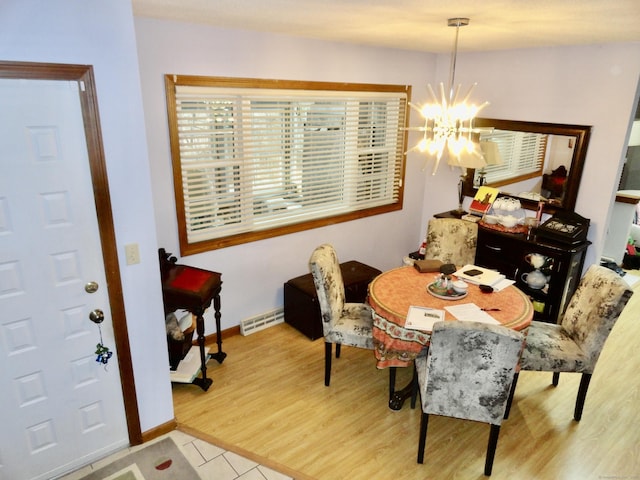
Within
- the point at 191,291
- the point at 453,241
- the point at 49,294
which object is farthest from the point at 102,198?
the point at 453,241

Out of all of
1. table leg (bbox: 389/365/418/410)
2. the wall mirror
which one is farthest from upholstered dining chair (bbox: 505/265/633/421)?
the wall mirror

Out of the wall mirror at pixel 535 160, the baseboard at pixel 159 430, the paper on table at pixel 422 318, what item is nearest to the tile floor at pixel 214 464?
the baseboard at pixel 159 430

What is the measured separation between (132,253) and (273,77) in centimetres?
194

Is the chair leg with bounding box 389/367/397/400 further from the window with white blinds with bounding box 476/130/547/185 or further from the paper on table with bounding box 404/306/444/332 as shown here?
the window with white blinds with bounding box 476/130/547/185

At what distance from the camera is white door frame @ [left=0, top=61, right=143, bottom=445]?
190cm

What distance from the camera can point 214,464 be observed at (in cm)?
252

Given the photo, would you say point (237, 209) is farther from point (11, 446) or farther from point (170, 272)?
point (11, 446)

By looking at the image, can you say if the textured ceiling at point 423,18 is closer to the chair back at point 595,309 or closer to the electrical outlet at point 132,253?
the electrical outlet at point 132,253

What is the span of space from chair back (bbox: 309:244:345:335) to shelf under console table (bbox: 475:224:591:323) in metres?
1.75

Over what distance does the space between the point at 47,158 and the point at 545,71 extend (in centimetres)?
390

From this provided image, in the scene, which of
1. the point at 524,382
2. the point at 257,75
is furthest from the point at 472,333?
the point at 257,75

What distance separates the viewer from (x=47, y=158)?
2012 millimetres

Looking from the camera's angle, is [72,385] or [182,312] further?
[182,312]

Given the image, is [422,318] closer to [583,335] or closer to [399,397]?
[399,397]
